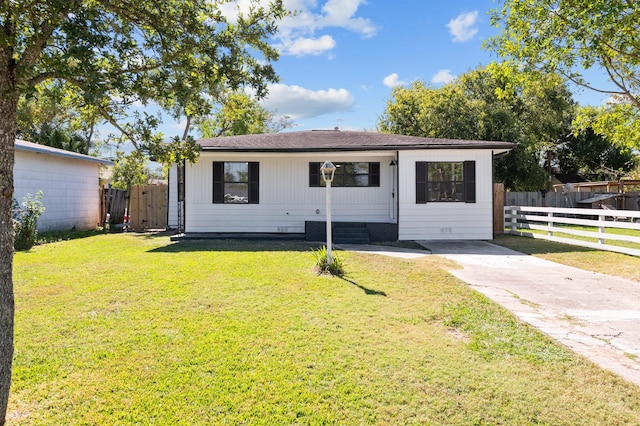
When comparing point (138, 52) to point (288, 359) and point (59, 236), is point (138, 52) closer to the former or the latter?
point (288, 359)

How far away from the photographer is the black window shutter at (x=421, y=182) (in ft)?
34.8

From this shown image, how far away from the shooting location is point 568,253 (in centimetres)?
868

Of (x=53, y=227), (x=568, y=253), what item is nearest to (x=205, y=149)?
(x=53, y=227)

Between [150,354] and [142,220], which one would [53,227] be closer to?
[142,220]

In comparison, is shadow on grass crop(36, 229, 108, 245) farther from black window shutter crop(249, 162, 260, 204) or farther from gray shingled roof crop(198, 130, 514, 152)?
black window shutter crop(249, 162, 260, 204)

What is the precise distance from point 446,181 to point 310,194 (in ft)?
13.3

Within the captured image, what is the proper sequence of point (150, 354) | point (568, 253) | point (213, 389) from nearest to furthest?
point (213, 389) → point (150, 354) → point (568, 253)

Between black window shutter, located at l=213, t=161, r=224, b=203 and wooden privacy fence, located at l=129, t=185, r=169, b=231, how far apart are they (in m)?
3.36

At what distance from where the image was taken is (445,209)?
10742mm

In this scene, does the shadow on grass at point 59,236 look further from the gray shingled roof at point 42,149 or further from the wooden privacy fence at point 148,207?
the gray shingled roof at point 42,149

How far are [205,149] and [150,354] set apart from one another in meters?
8.21

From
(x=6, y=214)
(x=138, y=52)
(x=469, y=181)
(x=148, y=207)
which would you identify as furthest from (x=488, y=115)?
(x=6, y=214)

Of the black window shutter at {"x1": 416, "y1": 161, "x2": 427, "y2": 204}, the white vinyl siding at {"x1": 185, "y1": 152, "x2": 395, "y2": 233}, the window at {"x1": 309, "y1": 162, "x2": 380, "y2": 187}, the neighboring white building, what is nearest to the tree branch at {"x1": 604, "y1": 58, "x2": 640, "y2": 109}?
the black window shutter at {"x1": 416, "y1": 161, "x2": 427, "y2": 204}

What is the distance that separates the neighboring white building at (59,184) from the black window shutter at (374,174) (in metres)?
9.88
